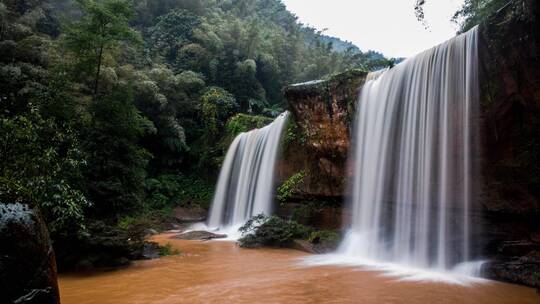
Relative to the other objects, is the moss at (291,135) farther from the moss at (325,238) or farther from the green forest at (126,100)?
the green forest at (126,100)

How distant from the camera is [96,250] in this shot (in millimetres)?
7730

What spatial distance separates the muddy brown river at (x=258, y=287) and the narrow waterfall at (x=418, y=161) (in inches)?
67.7

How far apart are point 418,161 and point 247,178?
1017cm

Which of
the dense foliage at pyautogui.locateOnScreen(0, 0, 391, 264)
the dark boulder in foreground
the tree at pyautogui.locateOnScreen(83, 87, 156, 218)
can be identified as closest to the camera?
the dark boulder in foreground

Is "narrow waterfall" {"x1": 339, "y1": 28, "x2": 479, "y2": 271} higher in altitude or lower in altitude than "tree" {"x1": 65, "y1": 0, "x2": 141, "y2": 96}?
lower

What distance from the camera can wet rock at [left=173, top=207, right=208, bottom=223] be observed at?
19694 millimetres

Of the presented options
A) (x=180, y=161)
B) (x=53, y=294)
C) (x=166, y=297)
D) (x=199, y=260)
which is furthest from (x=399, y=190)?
(x=180, y=161)

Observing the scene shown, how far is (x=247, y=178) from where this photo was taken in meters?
17.9

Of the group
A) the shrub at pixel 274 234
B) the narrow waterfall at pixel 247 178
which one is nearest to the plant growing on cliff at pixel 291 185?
the narrow waterfall at pixel 247 178

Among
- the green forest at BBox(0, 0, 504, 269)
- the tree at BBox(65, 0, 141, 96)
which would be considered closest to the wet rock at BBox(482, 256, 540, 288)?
the green forest at BBox(0, 0, 504, 269)

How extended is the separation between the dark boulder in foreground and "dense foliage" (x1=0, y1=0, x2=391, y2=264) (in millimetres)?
272

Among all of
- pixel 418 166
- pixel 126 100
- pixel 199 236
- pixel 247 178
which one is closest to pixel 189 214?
pixel 247 178

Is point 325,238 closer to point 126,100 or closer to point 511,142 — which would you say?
point 511,142

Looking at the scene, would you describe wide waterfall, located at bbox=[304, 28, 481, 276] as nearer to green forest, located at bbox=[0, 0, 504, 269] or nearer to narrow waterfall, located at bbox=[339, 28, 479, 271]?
narrow waterfall, located at bbox=[339, 28, 479, 271]
